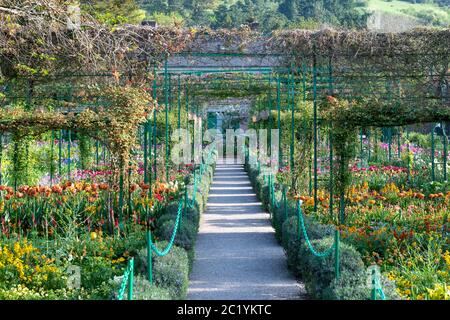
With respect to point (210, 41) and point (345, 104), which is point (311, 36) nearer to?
point (210, 41)

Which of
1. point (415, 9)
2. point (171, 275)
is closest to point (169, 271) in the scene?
point (171, 275)

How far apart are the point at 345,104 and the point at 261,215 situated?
300 cm

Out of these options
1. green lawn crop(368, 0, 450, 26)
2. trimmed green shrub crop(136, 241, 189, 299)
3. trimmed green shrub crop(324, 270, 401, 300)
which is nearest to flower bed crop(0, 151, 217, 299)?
trimmed green shrub crop(136, 241, 189, 299)

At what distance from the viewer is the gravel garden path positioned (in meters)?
6.62

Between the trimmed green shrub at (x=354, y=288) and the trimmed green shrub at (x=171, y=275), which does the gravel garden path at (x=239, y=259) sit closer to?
the trimmed green shrub at (x=171, y=275)

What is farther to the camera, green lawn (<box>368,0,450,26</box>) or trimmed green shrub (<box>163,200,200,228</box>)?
green lawn (<box>368,0,450,26</box>)

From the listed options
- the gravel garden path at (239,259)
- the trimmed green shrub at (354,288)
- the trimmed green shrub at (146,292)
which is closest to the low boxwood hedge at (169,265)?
the trimmed green shrub at (146,292)

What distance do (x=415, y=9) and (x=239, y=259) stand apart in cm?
6357

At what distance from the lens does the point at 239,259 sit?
8258mm

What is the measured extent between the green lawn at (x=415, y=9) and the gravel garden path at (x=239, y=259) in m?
53.0

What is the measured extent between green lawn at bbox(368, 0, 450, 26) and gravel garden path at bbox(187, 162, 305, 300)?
53.0 meters

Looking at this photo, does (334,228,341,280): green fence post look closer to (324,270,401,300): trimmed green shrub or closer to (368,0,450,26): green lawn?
(324,270,401,300): trimmed green shrub

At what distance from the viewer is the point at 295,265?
23.8 ft
